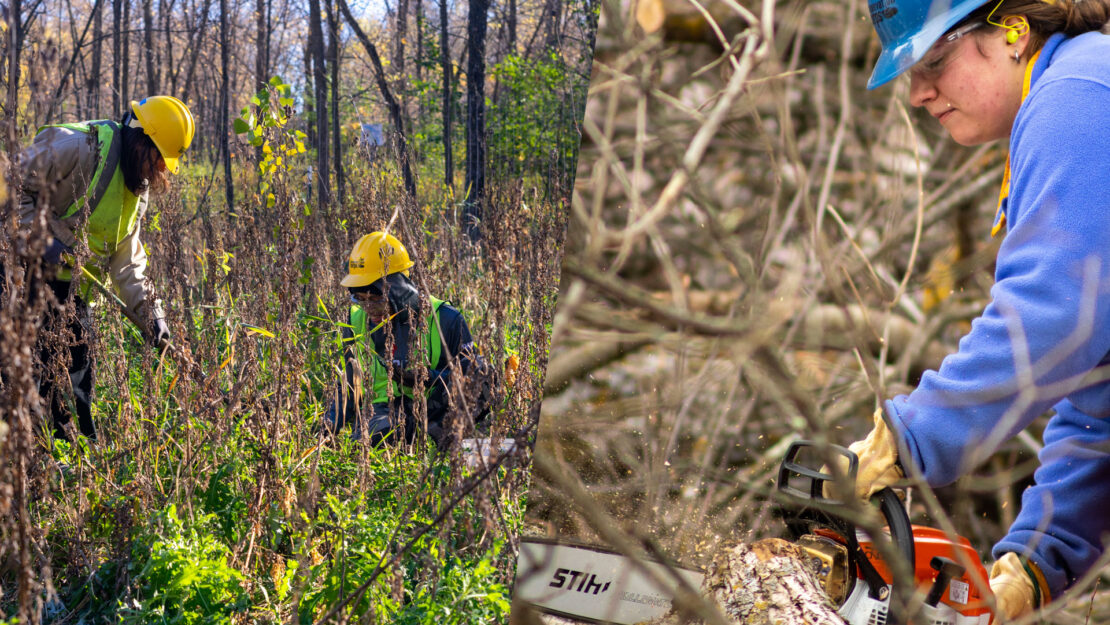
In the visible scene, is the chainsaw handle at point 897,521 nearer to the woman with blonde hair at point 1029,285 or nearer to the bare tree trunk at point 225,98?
the woman with blonde hair at point 1029,285

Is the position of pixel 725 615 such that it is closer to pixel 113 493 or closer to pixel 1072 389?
pixel 1072 389

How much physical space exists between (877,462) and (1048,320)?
0.58ft

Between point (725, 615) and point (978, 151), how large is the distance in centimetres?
49

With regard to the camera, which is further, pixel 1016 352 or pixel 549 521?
pixel 549 521

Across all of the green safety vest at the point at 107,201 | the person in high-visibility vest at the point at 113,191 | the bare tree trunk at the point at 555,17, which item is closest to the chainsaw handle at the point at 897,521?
the bare tree trunk at the point at 555,17

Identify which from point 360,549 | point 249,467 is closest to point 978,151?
point 360,549

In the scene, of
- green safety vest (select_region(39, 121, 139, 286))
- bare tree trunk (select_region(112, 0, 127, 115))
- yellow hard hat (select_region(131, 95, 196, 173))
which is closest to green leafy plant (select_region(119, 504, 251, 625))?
green safety vest (select_region(39, 121, 139, 286))

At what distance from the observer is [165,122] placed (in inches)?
130

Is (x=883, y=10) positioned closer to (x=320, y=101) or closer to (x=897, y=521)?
(x=897, y=521)

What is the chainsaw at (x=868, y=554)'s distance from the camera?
72 cm

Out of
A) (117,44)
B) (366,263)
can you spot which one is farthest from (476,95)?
(117,44)

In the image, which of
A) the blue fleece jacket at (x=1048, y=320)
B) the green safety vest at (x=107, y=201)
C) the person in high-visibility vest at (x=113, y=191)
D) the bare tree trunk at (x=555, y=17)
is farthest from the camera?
the green safety vest at (x=107, y=201)

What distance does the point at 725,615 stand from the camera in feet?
2.50

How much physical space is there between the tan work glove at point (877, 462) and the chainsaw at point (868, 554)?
0.02 meters
